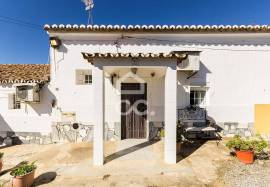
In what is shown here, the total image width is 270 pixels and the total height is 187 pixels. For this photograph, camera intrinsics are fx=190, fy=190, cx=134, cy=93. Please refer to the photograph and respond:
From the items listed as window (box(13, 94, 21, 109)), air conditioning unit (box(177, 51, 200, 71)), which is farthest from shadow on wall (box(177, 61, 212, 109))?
window (box(13, 94, 21, 109))

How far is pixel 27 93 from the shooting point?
8656 mm

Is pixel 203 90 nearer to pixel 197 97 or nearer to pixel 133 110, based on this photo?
pixel 197 97

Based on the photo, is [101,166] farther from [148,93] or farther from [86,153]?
[148,93]

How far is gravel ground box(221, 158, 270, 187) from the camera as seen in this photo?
5.21 m

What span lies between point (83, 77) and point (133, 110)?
117 inches

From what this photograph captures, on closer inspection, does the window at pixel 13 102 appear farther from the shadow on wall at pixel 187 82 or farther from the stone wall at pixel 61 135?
the shadow on wall at pixel 187 82

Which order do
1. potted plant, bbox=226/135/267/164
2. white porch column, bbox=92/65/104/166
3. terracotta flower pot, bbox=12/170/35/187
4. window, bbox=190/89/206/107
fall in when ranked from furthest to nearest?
1. window, bbox=190/89/206/107
2. potted plant, bbox=226/135/267/164
3. white porch column, bbox=92/65/104/166
4. terracotta flower pot, bbox=12/170/35/187

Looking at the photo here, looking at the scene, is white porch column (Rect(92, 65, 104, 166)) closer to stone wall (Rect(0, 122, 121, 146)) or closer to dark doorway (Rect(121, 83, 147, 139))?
stone wall (Rect(0, 122, 121, 146))

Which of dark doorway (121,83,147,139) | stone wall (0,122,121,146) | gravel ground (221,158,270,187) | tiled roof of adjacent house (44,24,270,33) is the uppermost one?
tiled roof of adjacent house (44,24,270,33)

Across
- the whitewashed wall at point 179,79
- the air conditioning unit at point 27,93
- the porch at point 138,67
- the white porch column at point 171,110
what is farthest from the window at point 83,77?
the white porch column at point 171,110

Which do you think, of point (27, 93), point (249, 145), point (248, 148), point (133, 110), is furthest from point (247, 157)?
point (27, 93)

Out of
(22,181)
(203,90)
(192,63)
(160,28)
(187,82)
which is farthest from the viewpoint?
(203,90)

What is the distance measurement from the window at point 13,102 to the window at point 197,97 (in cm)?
868

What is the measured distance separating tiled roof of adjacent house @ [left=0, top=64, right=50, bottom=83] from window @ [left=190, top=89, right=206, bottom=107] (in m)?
7.21
